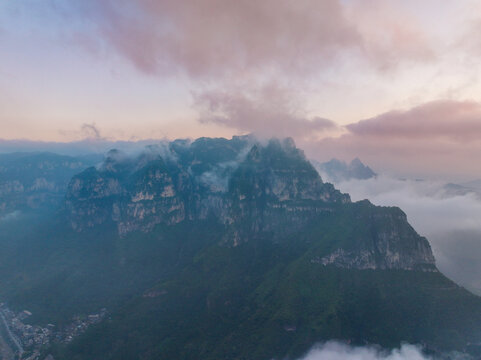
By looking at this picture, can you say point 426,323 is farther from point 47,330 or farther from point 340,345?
point 47,330

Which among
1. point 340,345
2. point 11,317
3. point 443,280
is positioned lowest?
point 11,317

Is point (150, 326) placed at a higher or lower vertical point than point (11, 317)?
higher

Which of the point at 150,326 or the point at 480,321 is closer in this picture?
the point at 480,321

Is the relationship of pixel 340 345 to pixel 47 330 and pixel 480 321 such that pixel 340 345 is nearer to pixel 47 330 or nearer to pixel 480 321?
pixel 480 321

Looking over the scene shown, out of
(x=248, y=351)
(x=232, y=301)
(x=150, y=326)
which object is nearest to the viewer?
(x=248, y=351)

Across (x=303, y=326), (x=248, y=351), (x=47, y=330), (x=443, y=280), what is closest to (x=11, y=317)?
(x=47, y=330)

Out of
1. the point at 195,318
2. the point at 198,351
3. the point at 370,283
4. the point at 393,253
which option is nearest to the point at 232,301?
the point at 195,318

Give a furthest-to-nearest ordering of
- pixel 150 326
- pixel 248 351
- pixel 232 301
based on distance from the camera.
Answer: pixel 232 301 < pixel 150 326 < pixel 248 351
